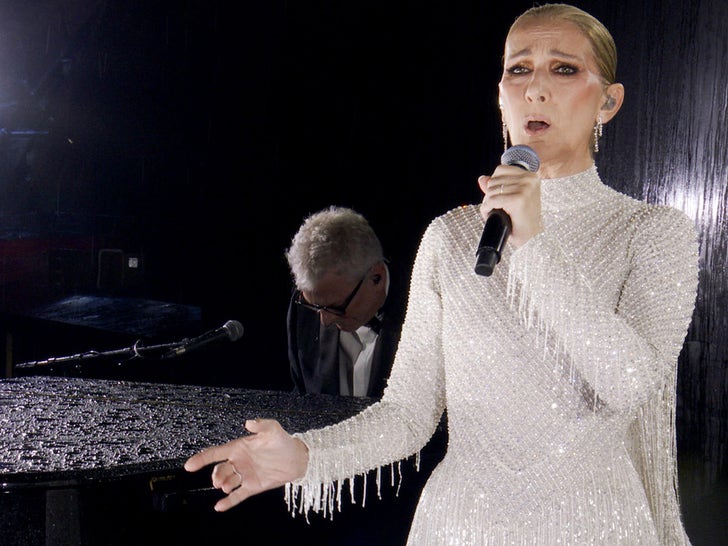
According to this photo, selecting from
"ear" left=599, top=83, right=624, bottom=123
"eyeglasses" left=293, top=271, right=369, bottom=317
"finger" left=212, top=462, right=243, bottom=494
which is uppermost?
"ear" left=599, top=83, right=624, bottom=123

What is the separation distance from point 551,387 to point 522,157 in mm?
311

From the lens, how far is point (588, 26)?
105cm

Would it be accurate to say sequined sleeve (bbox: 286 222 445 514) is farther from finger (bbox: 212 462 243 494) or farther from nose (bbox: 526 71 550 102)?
nose (bbox: 526 71 550 102)

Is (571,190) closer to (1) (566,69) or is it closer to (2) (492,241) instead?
(1) (566,69)

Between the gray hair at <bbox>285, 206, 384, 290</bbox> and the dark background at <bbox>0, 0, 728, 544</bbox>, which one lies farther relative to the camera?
the gray hair at <bbox>285, 206, 384, 290</bbox>

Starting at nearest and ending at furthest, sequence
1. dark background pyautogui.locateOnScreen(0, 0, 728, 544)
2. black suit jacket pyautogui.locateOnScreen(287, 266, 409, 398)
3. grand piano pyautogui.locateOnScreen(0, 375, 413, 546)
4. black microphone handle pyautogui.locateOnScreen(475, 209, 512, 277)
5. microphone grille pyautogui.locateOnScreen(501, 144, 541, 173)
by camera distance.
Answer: black microphone handle pyautogui.locateOnScreen(475, 209, 512, 277) < microphone grille pyautogui.locateOnScreen(501, 144, 541, 173) < grand piano pyautogui.locateOnScreen(0, 375, 413, 546) < dark background pyautogui.locateOnScreen(0, 0, 728, 544) < black suit jacket pyautogui.locateOnScreen(287, 266, 409, 398)

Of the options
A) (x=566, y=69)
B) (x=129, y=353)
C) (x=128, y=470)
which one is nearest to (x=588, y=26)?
(x=566, y=69)

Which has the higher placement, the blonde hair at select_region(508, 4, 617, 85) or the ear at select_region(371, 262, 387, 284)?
the blonde hair at select_region(508, 4, 617, 85)

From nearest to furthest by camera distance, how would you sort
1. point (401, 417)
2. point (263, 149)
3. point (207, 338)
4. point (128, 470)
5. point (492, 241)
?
point (492, 241) → point (401, 417) → point (128, 470) → point (207, 338) → point (263, 149)

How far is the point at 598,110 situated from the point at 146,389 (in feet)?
6.64

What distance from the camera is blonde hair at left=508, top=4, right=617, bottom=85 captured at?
1.04 m

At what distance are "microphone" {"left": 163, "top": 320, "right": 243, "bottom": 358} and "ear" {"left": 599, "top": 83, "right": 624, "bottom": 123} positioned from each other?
1.43 meters

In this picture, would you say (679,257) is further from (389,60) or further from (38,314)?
(38,314)

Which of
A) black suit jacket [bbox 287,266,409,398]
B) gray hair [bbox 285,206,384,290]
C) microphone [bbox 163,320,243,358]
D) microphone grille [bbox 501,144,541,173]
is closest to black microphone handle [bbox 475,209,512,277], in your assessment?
microphone grille [bbox 501,144,541,173]
